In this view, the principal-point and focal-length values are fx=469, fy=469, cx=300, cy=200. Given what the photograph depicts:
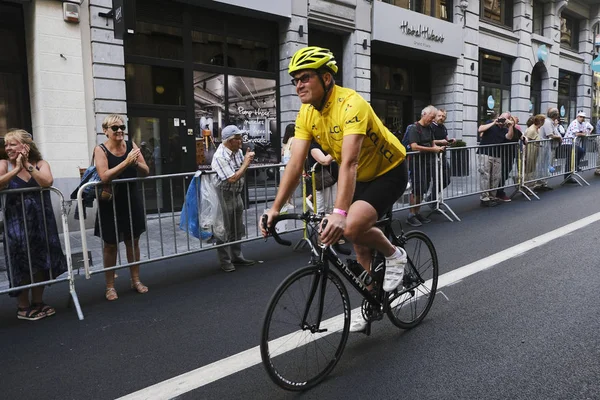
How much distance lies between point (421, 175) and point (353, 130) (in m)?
5.70

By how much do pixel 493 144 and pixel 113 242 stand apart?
782 cm

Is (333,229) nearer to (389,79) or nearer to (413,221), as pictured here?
(413,221)

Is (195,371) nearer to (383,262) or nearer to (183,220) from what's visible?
(383,262)

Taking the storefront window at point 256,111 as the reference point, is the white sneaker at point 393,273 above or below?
below

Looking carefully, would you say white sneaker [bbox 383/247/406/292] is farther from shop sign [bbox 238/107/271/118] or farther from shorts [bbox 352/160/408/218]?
shop sign [bbox 238/107/271/118]

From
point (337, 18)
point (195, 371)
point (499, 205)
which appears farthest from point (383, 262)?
point (337, 18)

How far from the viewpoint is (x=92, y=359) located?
3443mm

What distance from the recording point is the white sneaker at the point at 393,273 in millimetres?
3322

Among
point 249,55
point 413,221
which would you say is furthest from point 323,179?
point 249,55

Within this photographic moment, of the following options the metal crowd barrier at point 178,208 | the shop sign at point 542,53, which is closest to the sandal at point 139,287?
the metal crowd barrier at point 178,208

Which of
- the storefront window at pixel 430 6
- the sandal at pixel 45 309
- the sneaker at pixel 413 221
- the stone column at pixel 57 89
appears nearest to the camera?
the sandal at pixel 45 309

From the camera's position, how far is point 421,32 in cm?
1532

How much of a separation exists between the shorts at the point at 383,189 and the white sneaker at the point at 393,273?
0.37m

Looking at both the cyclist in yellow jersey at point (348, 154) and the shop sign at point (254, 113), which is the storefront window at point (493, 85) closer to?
the shop sign at point (254, 113)
